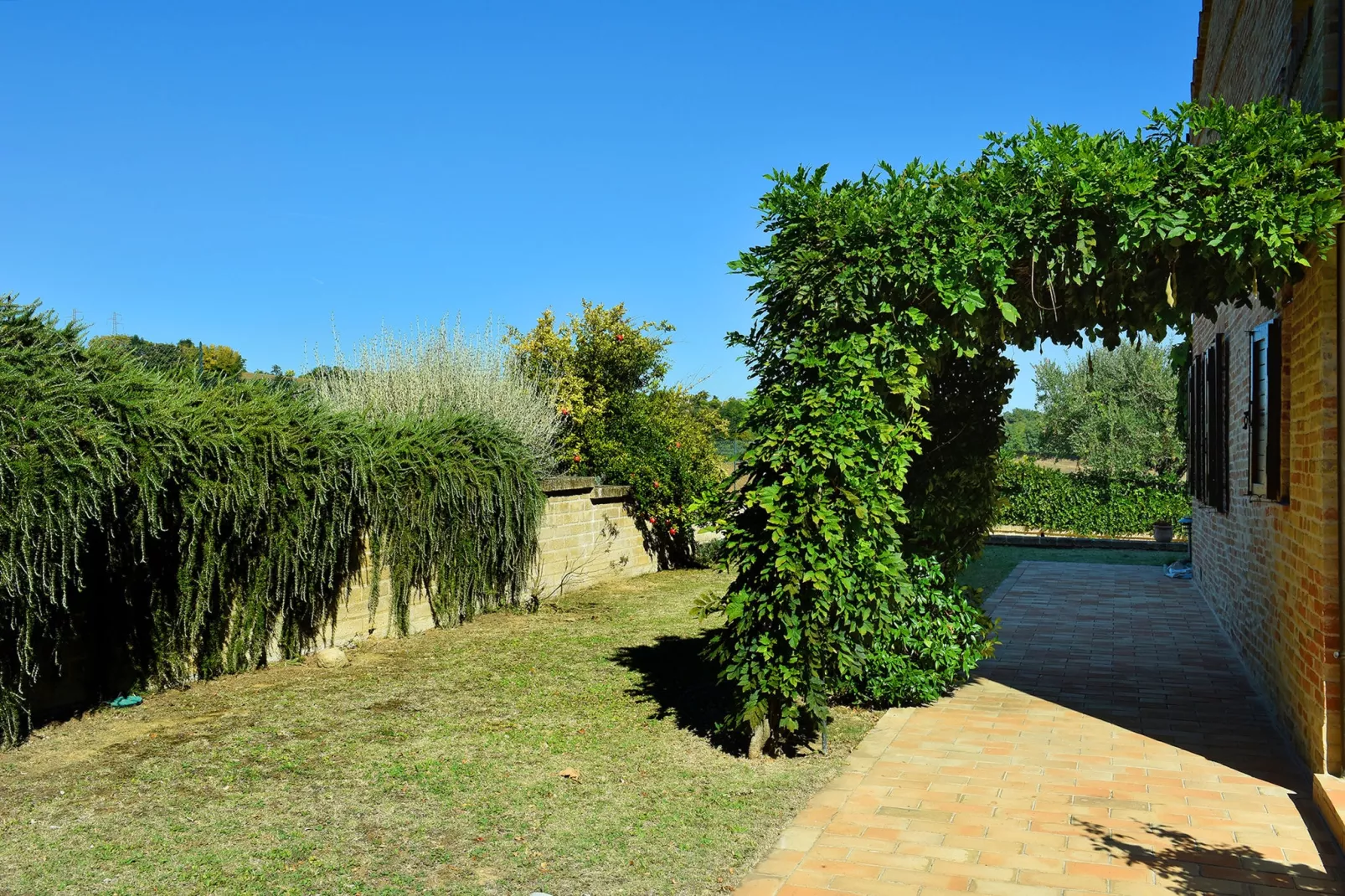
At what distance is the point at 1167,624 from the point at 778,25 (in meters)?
7.77

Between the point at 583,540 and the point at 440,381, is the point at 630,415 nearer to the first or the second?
the point at 583,540

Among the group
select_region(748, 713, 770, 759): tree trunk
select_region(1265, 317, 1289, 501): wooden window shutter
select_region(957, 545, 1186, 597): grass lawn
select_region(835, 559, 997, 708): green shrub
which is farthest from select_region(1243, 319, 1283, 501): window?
select_region(957, 545, 1186, 597): grass lawn

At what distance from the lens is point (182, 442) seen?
614 cm

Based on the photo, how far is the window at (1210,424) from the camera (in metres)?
8.99

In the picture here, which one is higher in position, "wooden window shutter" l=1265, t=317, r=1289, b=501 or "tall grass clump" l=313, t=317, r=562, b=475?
"tall grass clump" l=313, t=317, r=562, b=475

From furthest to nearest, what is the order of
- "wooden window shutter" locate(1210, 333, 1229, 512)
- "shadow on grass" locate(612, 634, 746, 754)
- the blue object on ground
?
1. the blue object on ground
2. "wooden window shutter" locate(1210, 333, 1229, 512)
3. "shadow on grass" locate(612, 634, 746, 754)

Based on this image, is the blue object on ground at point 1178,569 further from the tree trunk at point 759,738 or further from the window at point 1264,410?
the tree trunk at point 759,738

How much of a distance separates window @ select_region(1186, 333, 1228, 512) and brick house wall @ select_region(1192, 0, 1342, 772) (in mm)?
1000

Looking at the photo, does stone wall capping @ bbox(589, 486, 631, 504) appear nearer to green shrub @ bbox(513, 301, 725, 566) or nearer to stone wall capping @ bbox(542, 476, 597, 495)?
stone wall capping @ bbox(542, 476, 597, 495)

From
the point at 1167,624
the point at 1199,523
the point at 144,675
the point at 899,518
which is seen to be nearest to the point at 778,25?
the point at 899,518

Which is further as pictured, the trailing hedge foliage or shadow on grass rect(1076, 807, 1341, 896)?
the trailing hedge foliage

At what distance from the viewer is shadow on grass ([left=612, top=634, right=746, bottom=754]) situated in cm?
590

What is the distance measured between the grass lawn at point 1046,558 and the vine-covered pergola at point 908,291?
30.3 ft

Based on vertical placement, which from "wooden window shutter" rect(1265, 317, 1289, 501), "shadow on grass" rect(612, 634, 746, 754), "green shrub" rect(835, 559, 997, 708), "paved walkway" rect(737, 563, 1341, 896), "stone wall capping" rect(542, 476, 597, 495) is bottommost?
"shadow on grass" rect(612, 634, 746, 754)
